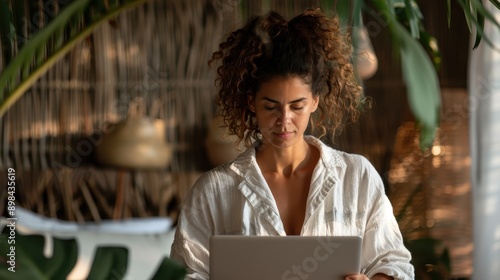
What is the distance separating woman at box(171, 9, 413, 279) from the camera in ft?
5.79

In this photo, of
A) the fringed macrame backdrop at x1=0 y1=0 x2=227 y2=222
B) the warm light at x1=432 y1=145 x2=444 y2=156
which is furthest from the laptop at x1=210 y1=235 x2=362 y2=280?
the fringed macrame backdrop at x1=0 y1=0 x2=227 y2=222

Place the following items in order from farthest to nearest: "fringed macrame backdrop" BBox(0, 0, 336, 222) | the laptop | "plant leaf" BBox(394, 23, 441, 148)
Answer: "fringed macrame backdrop" BBox(0, 0, 336, 222) < the laptop < "plant leaf" BBox(394, 23, 441, 148)

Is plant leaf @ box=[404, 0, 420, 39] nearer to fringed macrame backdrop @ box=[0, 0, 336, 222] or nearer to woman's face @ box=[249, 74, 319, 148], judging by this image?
woman's face @ box=[249, 74, 319, 148]

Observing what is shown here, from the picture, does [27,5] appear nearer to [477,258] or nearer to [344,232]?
[477,258]

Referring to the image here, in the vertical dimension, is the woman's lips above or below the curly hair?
below

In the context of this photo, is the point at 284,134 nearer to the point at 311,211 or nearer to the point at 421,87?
the point at 311,211

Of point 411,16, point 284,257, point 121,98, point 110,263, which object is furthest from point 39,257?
point 121,98

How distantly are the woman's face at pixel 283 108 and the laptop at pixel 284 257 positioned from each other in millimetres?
221

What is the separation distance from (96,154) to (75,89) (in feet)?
0.86

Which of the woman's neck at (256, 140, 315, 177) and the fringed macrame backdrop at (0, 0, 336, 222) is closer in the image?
the woman's neck at (256, 140, 315, 177)

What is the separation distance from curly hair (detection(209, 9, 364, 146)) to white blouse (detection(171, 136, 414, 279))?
98mm

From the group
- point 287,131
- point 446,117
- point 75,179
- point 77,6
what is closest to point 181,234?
point 287,131

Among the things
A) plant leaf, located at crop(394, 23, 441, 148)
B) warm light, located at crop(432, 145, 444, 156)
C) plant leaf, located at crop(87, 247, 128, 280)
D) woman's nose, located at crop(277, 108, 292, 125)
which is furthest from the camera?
warm light, located at crop(432, 145, 444, 156)

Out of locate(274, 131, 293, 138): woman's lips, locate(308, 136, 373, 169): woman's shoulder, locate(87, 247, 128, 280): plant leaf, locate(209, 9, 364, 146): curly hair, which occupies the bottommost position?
locate(87, 247, 128, 280): plant leaf
